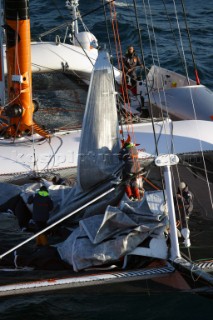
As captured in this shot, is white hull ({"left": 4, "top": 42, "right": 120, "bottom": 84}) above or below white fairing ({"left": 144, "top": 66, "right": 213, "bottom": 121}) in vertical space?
above

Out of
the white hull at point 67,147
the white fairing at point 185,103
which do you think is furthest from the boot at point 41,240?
the white fairing at point 185,103

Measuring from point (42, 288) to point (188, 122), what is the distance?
6378 mm

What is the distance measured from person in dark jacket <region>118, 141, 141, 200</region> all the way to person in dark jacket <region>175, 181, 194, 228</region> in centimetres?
70

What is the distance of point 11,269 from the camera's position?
383 inches

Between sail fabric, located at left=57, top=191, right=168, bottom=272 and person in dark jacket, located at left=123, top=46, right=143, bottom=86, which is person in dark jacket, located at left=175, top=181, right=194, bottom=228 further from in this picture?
person in dark jacket, located at left=123, top=46, right=143, bottom=86

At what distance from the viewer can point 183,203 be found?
33.3 ft

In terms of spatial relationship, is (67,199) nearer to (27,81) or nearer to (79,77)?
(27,81)

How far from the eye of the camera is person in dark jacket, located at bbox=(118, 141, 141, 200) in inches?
407

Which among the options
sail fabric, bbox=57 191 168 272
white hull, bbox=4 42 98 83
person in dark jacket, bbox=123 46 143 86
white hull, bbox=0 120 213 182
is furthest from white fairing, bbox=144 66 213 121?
sail fabric, bbox=57 191 168 272

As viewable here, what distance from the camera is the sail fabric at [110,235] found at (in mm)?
9258

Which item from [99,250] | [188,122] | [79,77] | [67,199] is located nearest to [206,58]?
[79,77]

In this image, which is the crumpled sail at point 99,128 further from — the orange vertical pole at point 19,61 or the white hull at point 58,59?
the white hull at point 58,59

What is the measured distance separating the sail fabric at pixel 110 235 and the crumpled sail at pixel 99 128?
941 millimetres

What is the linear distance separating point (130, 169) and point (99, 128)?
766 millimetres
